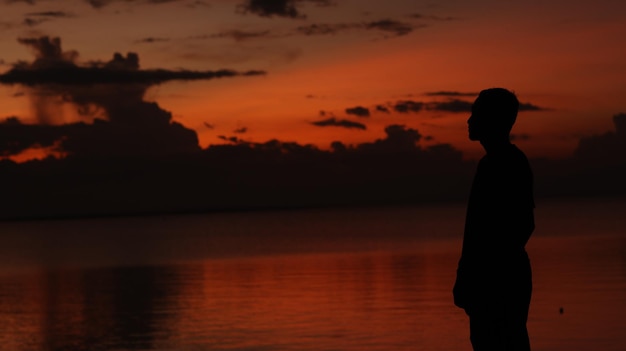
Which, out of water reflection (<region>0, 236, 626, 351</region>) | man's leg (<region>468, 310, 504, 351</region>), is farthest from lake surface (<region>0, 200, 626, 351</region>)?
man's leg (<region>468, 310, 504, 351</region>)

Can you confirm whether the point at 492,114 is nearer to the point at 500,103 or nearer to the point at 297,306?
the point at 500,103

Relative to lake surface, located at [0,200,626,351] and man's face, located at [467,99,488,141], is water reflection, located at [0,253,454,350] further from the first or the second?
man's face, located at [467,99,488,141]

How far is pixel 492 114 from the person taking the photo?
5.63 m

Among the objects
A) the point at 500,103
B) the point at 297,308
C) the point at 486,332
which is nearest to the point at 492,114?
the point at 500,103

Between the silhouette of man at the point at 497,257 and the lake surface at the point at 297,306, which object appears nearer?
the silhouette of man at the point at 497,257

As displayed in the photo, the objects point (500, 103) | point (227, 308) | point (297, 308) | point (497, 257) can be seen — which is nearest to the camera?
point (497, 257)

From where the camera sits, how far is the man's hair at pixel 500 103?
5.57 metres

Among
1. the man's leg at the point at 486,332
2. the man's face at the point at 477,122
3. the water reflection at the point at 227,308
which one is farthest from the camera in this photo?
the water reflection at the point at 227,308

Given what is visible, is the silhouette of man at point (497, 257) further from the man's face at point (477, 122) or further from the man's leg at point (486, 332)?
the man's face at point (477, 122)

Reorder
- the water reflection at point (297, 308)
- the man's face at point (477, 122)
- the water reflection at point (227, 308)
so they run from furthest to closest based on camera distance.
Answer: the water reflection at point (227, 308) → the water reflection at point (297, 308) → the man's face at point (477, 122)

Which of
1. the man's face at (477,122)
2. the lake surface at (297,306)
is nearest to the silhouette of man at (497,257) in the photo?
the man's face at (477,122)

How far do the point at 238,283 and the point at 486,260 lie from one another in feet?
156

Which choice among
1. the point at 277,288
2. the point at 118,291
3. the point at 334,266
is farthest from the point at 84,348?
the point at 334,266

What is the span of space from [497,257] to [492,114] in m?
0.71
